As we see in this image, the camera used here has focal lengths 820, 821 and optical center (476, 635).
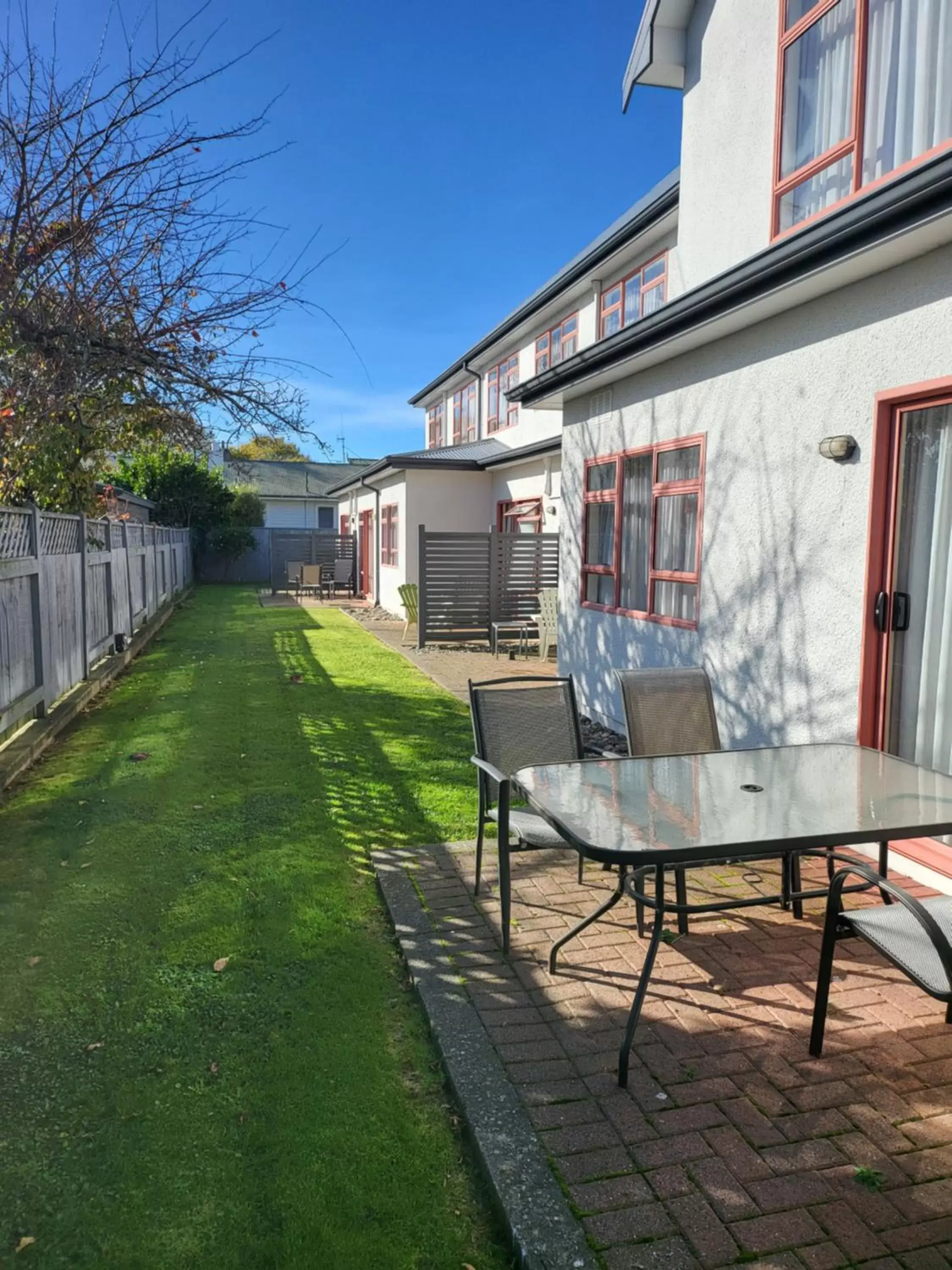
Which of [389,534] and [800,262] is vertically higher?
[800,262]

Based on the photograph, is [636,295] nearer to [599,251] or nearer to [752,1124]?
[599,251]

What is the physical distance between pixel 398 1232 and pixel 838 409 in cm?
456

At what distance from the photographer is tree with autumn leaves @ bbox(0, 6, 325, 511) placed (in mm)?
5809

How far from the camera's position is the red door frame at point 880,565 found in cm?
436

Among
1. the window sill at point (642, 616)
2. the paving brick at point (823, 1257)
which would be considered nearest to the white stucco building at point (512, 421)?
the window sill at point (642, 616)

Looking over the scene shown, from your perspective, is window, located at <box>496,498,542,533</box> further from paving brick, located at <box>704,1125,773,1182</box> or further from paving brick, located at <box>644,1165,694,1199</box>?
paving brick, located at <box>644,1165,694,1199</box>

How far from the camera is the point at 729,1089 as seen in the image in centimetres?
273

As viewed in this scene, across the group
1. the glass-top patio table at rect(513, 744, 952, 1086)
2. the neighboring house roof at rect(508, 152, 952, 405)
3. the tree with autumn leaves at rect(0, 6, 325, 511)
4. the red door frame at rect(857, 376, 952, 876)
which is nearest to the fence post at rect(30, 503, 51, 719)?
the tree with autumn leaves at rect(0, 6, 325, 511)

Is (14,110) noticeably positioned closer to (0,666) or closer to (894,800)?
(0,666)

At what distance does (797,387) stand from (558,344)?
37.1ft

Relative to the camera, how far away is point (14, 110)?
19.1 ft

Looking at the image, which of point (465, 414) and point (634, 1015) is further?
point (465, 414)

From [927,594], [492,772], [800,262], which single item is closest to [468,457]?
[800,262]

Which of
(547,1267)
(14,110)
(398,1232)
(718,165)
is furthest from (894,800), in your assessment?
(14,110)
